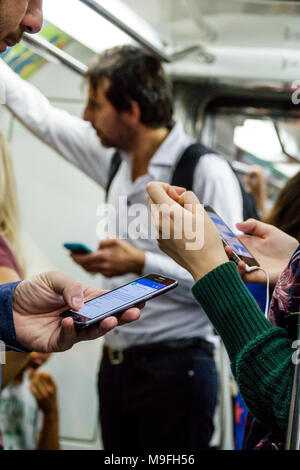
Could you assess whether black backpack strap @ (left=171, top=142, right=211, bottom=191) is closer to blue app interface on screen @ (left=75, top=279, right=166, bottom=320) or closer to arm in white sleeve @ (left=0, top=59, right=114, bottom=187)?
arm in white sleeve @ (left=0, top=59, right=114, bottom=187)

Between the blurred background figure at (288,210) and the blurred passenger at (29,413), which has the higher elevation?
the blurred background figure at (288,210)

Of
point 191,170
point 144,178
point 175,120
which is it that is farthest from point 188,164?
point 175,120

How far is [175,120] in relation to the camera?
222 cm

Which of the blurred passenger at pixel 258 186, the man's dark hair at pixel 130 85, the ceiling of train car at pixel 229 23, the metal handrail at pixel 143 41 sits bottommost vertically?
the blurred passenger at pixel 258 186

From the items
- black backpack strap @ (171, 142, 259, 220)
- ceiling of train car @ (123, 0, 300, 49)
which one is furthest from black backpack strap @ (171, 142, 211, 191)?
ceiling of train car @ (123, 0, 300, 49)

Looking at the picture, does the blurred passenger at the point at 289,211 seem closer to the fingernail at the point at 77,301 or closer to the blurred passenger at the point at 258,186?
the fingernail at the point at 77,301

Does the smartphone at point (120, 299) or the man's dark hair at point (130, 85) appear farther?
the man's dark hair at point (130, 85)

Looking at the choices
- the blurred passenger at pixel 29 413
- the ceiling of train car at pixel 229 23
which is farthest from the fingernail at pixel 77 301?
the ceiling of train car at pixel 229 23

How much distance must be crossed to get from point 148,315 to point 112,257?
0.77 feet

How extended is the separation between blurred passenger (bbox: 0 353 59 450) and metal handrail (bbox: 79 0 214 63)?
986 millimetres

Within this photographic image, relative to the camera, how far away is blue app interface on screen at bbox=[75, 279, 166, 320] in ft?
3.11

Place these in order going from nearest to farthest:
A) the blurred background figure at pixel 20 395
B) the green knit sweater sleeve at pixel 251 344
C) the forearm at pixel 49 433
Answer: the green knit sweater sleeve at pixel 251 344
the blurred background figure at pixel 20 395
the forearm at pixel 49 433

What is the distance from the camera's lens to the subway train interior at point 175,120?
219 cm

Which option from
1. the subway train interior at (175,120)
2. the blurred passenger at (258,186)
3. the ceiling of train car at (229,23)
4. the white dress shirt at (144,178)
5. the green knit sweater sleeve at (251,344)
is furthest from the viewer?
the blurred passenger at (258,186)
